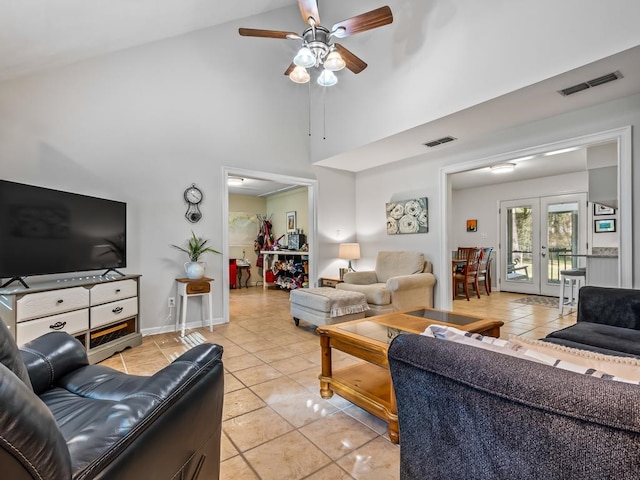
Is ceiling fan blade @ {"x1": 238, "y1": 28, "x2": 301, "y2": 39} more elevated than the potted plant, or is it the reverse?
ceiling fan blade @ {"x1": 238, "y1": 28, "x2": 301, "y2": 39}

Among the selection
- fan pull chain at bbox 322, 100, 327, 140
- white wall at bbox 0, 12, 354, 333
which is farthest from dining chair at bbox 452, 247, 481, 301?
white wall at bbox 0, 12, 354, 333

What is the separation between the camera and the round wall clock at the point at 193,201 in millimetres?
4008

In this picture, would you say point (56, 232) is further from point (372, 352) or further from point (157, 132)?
point (372, 352)

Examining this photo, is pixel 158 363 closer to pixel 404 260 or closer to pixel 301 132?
pixel 404 260

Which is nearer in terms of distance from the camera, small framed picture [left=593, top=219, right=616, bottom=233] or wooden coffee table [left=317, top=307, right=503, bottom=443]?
wooden coffee table [left=317, top=307, right=503, bottom=443]

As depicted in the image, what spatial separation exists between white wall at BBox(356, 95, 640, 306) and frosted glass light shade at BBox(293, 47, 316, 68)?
7.79 ft

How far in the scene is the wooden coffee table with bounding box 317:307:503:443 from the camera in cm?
185

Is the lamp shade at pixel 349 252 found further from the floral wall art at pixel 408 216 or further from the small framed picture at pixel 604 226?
the small framed picture at pixel 604 226

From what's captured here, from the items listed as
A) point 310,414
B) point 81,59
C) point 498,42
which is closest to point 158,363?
point 310,414

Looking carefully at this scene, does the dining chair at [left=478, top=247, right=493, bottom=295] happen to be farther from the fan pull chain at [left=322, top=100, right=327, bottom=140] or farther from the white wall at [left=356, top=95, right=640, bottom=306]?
the fan pull chain at [left=322, top=100, right=327, bottom=140]

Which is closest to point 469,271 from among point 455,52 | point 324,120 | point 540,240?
point 540,240

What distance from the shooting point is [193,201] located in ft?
13.3

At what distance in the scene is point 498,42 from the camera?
2770mm

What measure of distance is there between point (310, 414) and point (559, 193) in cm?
669
